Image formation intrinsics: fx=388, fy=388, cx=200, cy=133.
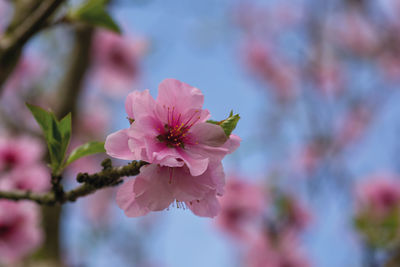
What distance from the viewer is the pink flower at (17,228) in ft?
3.80

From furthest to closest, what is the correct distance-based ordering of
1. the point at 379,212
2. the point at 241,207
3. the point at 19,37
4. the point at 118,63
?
the point at 118,63, the point at 241,207, the point at 379,212, the point at 19,37

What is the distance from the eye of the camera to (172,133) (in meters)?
0.55

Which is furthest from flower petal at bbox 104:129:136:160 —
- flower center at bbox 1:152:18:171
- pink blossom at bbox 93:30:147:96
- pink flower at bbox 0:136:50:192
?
pink blossom at bbox 93:30:147:96

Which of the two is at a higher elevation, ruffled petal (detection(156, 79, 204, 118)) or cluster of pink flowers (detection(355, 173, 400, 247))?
cluster of pink flowers (detection(355, 173, 400, 247))

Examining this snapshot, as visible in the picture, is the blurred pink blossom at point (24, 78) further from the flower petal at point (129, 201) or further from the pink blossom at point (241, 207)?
the flower petal at point (129, 201)

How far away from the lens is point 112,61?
10.8ft

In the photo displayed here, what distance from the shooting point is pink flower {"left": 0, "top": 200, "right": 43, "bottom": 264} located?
1.16 metres

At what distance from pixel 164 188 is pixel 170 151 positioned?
1.9 inches

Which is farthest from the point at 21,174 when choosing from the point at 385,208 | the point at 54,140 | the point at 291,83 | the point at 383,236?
the point at 291,83

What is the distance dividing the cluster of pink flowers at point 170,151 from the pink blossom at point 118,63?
9.00 ft

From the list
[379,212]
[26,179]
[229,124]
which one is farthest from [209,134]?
[379,212]

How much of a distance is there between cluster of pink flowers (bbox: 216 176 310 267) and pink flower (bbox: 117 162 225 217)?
5.80 ft

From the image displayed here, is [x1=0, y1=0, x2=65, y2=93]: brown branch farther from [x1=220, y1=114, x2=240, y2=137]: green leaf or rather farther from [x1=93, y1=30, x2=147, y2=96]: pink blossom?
[x1=93, y1=30, x2=147, y2=96]: pink blossom

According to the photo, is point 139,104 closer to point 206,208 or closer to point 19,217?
point 206,208
